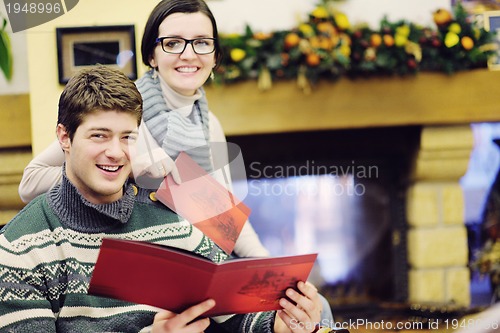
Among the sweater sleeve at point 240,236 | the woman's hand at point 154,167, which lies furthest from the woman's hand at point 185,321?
the sweater sleeve at point 240,236

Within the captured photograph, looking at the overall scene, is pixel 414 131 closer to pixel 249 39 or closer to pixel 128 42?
pixel 249 39

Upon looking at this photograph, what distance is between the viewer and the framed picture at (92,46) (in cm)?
185

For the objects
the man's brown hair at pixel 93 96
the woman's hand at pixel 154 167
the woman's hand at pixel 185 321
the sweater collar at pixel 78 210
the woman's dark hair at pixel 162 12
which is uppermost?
the woman's dark hair at pixel 162 12

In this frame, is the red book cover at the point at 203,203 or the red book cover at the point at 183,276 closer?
the red book cover at the point at 183,276

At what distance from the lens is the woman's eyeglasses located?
1.46 m

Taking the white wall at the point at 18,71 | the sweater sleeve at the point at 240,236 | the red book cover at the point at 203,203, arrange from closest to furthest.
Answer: the red book cover at the point at 203,203 → the sweater sleeve at the point at 240,236 → the white wall at the point at 18,71

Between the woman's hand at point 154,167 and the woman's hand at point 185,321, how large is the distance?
11.7 inches

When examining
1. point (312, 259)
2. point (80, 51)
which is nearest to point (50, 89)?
point (80, 51)

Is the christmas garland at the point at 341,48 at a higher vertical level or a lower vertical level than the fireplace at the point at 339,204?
higher

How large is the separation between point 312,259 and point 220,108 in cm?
130

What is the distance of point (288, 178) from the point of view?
2705mm

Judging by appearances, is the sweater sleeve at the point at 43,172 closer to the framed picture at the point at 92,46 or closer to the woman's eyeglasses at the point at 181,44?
the woman's eyeglasses at the point at 181,44

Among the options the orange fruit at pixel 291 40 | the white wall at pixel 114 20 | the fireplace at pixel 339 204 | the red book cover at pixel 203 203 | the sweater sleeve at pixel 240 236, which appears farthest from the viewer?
the fireplace at pixel 339 204

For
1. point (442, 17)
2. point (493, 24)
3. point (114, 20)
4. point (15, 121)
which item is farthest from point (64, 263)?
point (493, 24)
